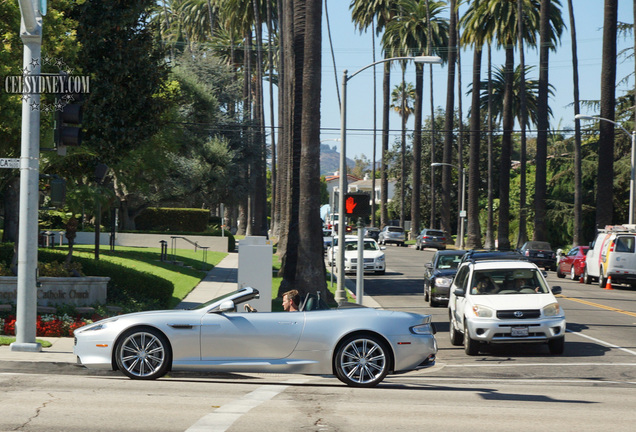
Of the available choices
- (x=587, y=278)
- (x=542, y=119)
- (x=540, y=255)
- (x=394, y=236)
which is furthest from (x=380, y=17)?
(x=587, y=278)

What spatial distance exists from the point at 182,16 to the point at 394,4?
75.8ft

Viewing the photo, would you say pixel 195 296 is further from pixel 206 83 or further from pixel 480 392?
pixel 206 83

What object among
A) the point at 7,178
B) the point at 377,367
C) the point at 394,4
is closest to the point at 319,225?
the point at 7,178

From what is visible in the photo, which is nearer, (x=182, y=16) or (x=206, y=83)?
(x=206, y=83)

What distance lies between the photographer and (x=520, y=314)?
15320 mm

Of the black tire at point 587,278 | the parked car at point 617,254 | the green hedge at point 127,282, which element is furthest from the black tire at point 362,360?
the black tire at point 587,278

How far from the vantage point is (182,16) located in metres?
93.2

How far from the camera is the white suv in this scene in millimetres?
15297

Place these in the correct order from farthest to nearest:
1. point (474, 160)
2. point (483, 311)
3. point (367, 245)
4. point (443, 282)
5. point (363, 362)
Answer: point (474, 160) < point (367, 245) < point (443, 282) < point (483, 311) < point (363, 362)

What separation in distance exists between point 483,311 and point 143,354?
699 centimetres

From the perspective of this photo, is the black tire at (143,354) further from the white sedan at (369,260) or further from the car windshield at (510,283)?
the white sedan at (369,260)

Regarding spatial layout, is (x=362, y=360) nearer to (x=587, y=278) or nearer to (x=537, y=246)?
(x=587, y=278)

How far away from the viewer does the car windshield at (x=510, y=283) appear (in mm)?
16344

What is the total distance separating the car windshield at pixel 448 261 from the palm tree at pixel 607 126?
65.6 feet
